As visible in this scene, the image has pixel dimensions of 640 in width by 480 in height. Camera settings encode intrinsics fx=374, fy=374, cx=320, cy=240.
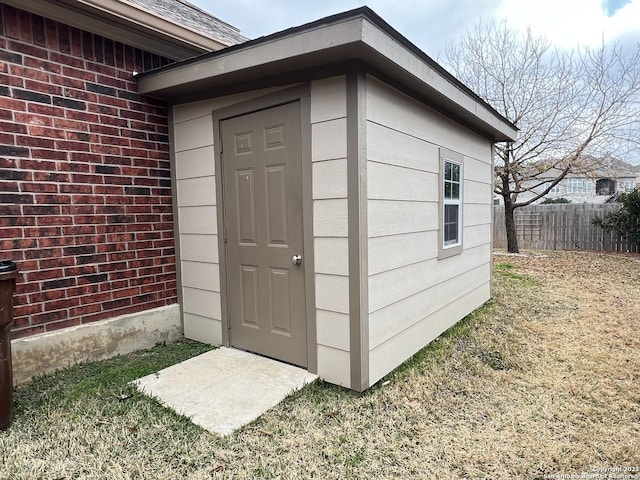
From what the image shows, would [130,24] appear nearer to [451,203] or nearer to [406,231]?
[406,231]

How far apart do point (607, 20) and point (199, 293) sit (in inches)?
544

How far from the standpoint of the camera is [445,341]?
4020 millimetres

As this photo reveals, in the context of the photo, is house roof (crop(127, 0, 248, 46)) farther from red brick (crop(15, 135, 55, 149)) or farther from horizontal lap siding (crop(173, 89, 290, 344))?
red brick (crop(15, 135, 55, 149))

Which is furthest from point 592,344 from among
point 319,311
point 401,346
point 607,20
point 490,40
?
point 607,20

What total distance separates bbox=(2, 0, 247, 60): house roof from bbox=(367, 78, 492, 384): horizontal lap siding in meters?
2.00

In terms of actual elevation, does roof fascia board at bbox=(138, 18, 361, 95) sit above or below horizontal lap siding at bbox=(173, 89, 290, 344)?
above

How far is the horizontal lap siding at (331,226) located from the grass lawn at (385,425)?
1.09 ft

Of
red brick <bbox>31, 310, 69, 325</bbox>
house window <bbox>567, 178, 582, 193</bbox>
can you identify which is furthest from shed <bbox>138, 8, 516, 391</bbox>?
house window <bbox>567, 178, 582, 193</bbox>

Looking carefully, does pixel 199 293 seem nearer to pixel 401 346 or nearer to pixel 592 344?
pixel 401 346

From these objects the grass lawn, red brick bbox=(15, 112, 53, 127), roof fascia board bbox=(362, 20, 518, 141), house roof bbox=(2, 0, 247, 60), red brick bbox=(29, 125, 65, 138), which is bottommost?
the grass lawn

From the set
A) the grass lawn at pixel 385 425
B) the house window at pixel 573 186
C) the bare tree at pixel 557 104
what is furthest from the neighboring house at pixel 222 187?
the house window at pixel 573 186

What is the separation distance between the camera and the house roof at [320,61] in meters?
2.44

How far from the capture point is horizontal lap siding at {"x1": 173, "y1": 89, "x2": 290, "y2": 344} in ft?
12.1

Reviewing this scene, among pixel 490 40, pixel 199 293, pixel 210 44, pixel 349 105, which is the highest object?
pixel 490 40
